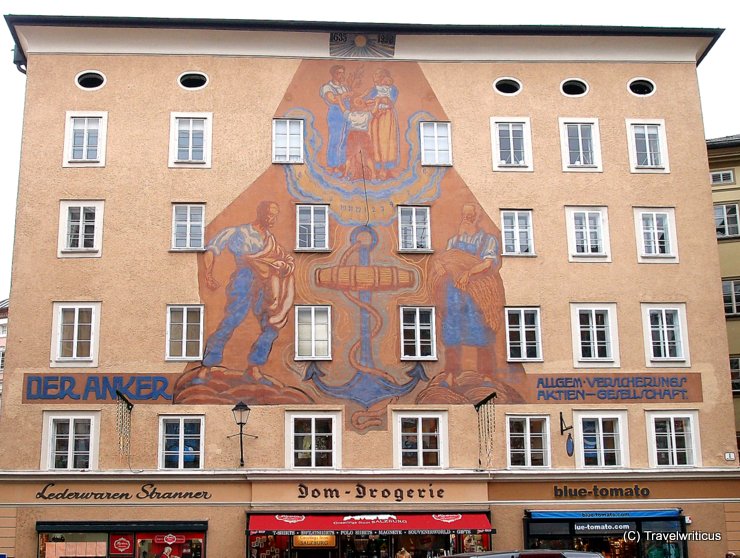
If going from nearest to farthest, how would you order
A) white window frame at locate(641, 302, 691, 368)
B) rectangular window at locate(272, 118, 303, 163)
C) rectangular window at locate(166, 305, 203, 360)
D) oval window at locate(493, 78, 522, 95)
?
rectangular window at locate(166, 305, 203, 360), white window frame at locate(641, 302, 691, 368), rectangular window at locate(272, 118, 303, 163), oval window at locate(493, 78, 522, 95)

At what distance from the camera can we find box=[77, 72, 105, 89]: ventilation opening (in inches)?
1315

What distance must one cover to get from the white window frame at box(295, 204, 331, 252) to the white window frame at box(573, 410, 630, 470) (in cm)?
977

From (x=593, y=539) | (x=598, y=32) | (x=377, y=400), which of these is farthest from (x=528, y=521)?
(x=598, y=32)

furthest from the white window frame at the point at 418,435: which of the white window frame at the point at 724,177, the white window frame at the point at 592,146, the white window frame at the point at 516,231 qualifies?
the white window frame at the point at 724,177

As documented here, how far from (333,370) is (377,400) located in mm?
1686

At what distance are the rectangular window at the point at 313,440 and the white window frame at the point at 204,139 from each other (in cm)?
886

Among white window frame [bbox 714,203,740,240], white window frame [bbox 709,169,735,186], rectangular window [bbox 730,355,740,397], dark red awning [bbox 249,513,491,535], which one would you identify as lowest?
dark red awning [bbox 249,513,491,535]

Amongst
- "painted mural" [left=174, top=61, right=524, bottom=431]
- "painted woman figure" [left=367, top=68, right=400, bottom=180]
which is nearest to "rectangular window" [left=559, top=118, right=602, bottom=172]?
"painted mural" [left=174, top=61, right=524, bottom=431]

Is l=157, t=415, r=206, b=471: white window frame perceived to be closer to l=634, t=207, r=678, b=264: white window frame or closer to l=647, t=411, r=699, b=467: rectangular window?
l=647, t=411, r=699, b=467: rectangular window

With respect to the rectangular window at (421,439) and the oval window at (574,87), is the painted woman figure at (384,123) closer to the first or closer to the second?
the oval window at (574,87)

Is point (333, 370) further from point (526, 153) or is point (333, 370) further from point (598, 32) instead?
point (598, 32)

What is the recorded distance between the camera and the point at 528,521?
1201 inches

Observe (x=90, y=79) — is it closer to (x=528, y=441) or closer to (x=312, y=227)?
(x=312, y=227)

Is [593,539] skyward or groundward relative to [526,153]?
groundward
